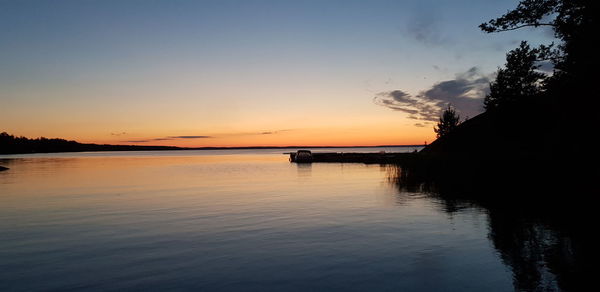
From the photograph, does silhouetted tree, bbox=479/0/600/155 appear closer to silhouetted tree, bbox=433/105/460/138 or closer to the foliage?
the foliage

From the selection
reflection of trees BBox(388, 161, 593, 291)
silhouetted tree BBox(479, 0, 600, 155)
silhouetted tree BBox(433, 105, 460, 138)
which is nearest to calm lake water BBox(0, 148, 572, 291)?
reflection of trees BBox(388, 161, 593, 291)

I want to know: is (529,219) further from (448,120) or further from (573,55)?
(448,120)

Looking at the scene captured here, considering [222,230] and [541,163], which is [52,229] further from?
[541,163]

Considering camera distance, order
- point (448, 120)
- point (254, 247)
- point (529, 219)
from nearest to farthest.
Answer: point (254, 247) → point (529, 219) → point (448, 120)

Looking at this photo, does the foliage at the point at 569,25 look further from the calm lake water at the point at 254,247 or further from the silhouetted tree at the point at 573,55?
the calm lake water at the point at 254,247

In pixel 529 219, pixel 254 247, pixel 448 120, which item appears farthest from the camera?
pixel 448 120

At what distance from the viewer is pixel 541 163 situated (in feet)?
103

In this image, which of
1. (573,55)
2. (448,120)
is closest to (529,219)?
(573,55)

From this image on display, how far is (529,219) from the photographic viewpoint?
18.4 metres

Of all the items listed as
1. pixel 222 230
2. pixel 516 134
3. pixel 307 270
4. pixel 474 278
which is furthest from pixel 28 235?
pixel 516 134

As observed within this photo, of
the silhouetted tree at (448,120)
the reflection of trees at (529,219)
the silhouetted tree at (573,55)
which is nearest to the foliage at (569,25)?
the silhouetted tree at (573,55)

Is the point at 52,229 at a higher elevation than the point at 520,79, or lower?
lower

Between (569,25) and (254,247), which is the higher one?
(569,25)

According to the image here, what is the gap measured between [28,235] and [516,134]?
46.5 metres
